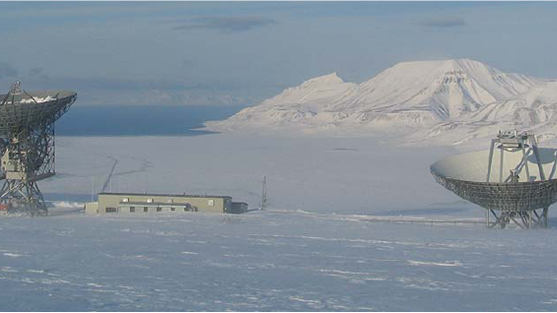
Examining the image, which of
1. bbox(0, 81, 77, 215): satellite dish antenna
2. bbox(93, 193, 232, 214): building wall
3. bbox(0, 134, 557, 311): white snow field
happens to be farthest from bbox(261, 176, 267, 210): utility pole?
bbox(0, 81, 77, 215): satellite dish antenna

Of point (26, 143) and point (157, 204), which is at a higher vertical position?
point (26, 143)

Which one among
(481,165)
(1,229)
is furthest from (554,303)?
(1,229)

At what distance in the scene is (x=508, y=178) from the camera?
45.1 m

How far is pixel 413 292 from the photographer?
2609cm

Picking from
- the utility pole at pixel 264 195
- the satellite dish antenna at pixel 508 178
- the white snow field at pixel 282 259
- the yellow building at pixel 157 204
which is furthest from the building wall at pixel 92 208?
the satellite dish antenna at pixel 508 178

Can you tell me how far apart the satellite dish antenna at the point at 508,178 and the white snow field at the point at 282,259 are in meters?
1.46

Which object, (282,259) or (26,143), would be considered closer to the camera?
(282,259)

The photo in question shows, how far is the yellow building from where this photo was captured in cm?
4875

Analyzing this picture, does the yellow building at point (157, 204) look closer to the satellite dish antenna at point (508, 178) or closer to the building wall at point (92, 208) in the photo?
the building wall at point (92, 208)

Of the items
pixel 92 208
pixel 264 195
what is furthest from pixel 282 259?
pixel 264 195

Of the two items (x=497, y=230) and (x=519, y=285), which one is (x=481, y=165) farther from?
(x=519, y=285)

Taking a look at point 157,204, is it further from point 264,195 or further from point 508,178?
point 508,178

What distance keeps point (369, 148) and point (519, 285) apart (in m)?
109

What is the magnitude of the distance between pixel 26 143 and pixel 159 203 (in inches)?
298
